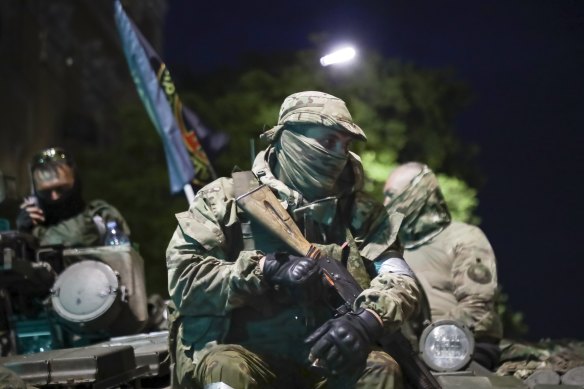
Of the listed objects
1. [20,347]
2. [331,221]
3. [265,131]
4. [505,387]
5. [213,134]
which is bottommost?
[505,387]

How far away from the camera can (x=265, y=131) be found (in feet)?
15.4

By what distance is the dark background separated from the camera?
8.17 meters

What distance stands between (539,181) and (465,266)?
2.14m

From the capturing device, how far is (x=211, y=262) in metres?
4.19

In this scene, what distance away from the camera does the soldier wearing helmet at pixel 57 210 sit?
7.93m

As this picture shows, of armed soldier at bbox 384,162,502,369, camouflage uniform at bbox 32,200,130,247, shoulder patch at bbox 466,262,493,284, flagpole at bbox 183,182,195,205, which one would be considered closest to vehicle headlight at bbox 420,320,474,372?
armed soldier at bbox 384,162,502,369

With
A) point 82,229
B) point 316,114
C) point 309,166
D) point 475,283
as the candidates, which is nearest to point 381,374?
point 309,166

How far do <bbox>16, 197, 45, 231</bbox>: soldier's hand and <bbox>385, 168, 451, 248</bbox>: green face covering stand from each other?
291cm

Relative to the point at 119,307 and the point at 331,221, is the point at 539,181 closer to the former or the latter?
the point at 119,307

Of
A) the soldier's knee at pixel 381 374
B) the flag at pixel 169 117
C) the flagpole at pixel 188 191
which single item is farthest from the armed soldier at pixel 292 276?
the flag at pixel 169 117

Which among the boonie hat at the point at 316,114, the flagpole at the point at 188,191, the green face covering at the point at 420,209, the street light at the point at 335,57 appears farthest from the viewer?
the flagpole at the point at 188,191

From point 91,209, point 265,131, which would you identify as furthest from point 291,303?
point 91,209

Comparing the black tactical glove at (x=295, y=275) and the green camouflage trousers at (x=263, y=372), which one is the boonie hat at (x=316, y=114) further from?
the green camouflage trousers at (x=263, y=372)

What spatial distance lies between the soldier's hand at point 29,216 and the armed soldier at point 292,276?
388 centimetres
